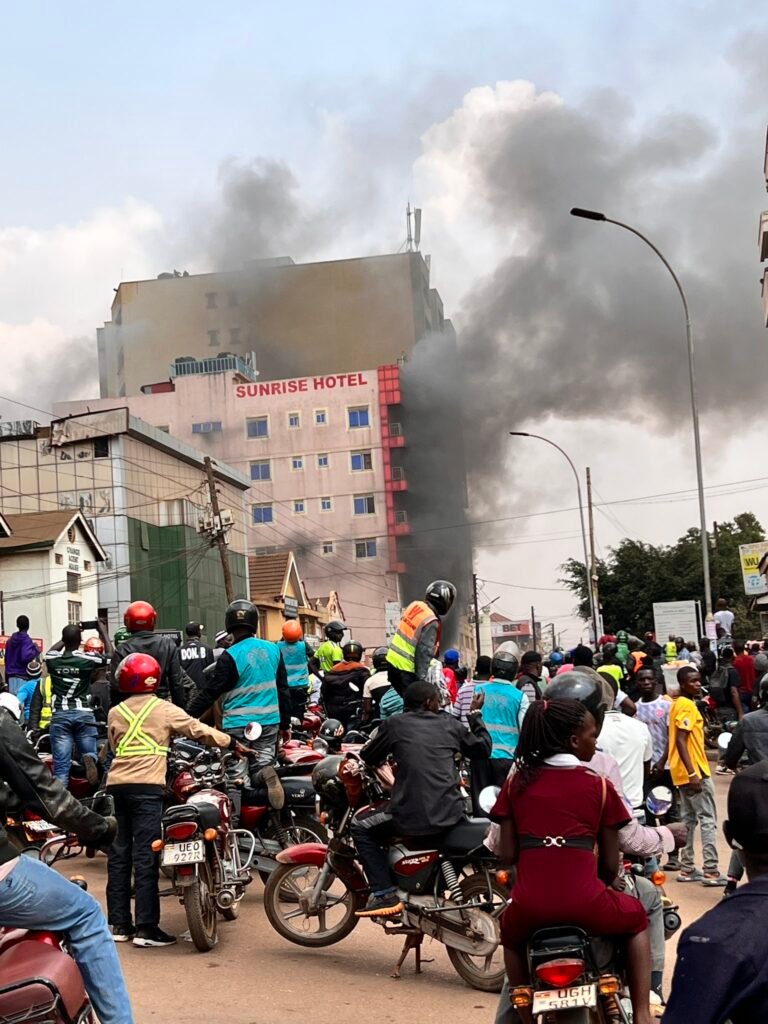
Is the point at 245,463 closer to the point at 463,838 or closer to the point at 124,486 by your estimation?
the point at 124,486

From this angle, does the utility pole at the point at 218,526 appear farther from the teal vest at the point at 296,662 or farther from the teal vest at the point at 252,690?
the teal vest at the point at 252,690

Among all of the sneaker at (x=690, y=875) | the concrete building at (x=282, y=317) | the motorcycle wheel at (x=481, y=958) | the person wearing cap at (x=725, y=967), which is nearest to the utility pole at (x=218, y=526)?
the sneaker at (x=690, y=875)

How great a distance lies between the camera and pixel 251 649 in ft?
31.6

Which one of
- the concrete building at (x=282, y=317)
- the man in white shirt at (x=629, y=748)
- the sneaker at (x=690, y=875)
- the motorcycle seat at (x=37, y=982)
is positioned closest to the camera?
the motorcycle seat at (x=37, y=982)

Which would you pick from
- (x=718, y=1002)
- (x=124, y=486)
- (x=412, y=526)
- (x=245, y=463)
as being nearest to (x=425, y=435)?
(x=412, y=526)

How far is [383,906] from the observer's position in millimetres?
7375

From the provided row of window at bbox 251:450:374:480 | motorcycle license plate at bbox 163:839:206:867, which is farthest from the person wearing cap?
row of window at bbox 251:450:374:480

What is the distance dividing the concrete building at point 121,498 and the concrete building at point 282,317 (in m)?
34.8

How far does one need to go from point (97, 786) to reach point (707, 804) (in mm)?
5009

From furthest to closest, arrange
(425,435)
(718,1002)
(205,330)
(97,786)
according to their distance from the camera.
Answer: (205,330), (425,435), (97,786), (718,1002)

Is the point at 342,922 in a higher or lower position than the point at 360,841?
lower

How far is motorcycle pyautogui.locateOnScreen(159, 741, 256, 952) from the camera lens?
7.76 m

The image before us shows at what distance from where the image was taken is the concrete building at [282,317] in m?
93.4

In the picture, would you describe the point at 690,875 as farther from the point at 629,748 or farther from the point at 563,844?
the point at 563,844
